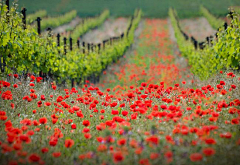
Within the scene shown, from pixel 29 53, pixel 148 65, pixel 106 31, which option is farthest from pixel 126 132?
pixel 106 31

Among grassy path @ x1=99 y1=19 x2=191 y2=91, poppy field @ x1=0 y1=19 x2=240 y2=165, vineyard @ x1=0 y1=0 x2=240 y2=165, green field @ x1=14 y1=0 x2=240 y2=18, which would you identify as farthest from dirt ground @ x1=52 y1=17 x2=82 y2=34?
poppy field @ x1=0 y1=19 x2=240 y2=165

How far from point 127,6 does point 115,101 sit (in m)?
42.8

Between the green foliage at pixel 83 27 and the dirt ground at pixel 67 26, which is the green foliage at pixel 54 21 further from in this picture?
the green foliage at pixel 83 27

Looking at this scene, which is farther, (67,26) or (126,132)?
(67,26)

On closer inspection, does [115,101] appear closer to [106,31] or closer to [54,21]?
[106,31]

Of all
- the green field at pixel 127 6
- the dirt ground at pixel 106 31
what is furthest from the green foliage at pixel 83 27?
the green field at pixel 127 6

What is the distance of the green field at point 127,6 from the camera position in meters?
39.3

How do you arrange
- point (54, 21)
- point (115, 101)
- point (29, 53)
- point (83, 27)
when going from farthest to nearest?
point (54, 21)
point (83, 27)
point (29, 53)
point (115, 101)

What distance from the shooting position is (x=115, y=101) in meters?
5.34

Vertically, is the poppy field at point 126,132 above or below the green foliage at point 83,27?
below

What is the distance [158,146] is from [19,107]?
2.92 meters

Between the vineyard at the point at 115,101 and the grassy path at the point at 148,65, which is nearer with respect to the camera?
the vineyard at the point at 115,101

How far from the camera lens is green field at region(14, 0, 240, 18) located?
129 ft

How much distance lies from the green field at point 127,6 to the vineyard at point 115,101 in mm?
17874
